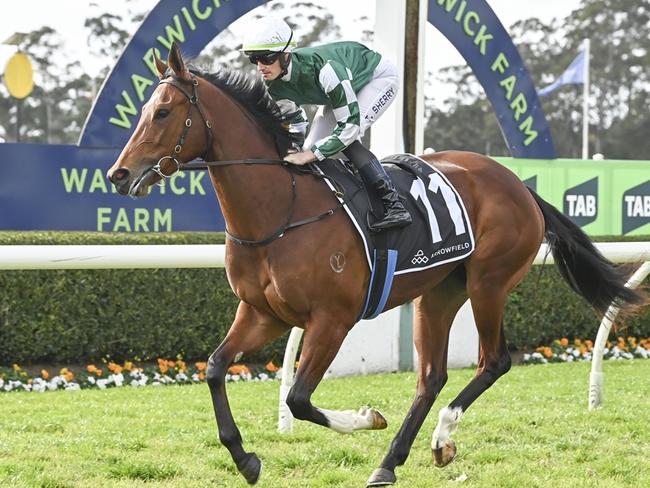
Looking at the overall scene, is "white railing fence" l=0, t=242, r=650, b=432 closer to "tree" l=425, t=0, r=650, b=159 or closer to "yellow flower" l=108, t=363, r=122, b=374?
"yellow flower" l=108, t=363, r=122, b=374

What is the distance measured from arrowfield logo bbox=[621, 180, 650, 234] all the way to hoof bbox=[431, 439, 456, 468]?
19.6ft

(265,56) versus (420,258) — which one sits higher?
(265,56)

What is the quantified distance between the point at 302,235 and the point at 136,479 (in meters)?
1.28

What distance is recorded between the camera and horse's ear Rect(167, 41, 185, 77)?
145 inches

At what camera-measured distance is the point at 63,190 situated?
7.52 m

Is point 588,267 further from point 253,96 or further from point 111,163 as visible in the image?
point 111,163

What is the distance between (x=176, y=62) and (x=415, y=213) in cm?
125

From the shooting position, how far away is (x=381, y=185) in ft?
13.6

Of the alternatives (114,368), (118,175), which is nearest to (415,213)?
(118,175)

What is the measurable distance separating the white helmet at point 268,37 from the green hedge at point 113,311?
3847mm

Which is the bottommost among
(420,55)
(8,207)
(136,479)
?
(136,479)

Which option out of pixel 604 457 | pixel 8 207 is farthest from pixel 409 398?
pixel 8 207

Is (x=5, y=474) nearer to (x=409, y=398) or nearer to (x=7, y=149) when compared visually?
(x=409, y=398)

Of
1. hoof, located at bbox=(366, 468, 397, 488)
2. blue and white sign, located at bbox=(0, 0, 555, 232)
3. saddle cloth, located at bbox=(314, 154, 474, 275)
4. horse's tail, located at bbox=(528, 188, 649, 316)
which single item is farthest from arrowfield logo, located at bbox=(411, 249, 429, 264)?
blue and white sign, located at bbox=(0, 0, 555, 232)
